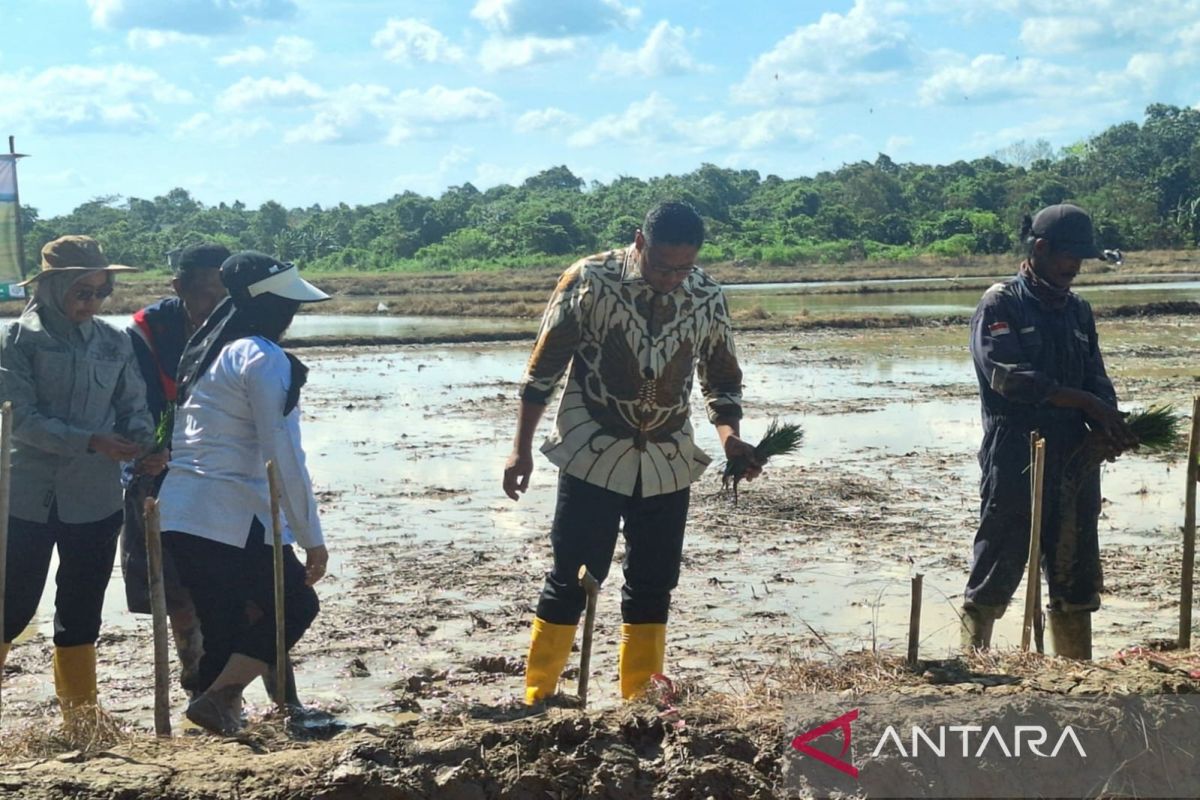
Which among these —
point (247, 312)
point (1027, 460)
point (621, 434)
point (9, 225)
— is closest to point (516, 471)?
point (621, 434)

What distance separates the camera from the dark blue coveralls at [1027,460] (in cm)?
461

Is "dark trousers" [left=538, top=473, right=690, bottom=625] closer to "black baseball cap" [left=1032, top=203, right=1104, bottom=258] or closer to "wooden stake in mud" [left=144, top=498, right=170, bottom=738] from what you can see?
"wooden stake in mud" [left=144, top=498, right=170, bottom=738]

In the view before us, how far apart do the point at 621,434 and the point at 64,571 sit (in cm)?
190

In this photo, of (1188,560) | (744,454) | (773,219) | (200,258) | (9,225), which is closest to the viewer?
(1188,560)

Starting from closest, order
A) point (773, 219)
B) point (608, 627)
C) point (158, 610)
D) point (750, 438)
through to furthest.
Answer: point (158, 610)
point (608, 627)
point (750, 438)
point (773, 219)

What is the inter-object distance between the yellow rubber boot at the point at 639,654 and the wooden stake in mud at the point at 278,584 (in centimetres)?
110

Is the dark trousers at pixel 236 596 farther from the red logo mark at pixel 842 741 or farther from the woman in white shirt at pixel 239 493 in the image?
the red logo mark at pixel 842 741

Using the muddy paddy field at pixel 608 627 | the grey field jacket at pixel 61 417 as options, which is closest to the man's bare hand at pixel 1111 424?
the muddy paddy field at pixel 608 627

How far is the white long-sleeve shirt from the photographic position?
390 centimetres

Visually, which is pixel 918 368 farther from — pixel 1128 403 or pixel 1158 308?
pixel 1158 308

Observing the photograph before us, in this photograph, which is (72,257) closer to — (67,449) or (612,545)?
(67,449)

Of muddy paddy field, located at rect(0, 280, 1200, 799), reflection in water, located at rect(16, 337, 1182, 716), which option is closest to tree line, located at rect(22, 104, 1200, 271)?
reflection in water, located at rect(16, 337, 1182, 716)

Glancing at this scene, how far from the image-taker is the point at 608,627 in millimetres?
5898

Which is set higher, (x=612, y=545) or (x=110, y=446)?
(x=110, y=446)
